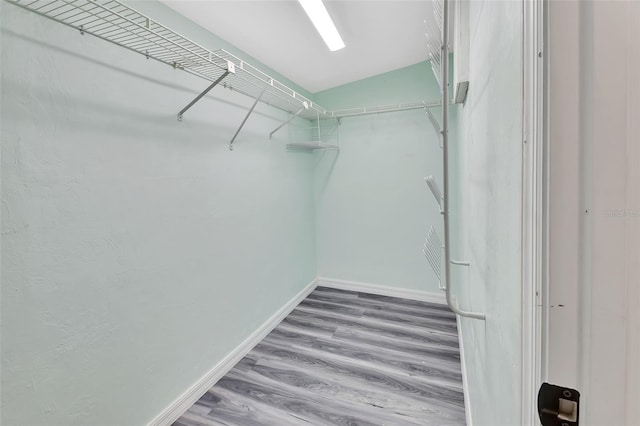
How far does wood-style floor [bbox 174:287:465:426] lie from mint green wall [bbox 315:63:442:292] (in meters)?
0.62

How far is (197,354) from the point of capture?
5.49ft

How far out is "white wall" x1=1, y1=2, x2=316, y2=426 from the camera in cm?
95

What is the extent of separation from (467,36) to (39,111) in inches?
77.1

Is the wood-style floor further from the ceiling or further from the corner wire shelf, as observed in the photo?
the ceiling

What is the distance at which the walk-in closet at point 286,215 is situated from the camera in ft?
1.20

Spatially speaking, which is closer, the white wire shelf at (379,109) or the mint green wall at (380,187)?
the white wire shelf at (379,109)

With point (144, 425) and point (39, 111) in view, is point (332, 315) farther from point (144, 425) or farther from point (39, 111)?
point (39, 111)

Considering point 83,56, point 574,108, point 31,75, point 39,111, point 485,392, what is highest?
point 83,56

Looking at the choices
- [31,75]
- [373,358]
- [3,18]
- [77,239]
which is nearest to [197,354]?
[77,239]

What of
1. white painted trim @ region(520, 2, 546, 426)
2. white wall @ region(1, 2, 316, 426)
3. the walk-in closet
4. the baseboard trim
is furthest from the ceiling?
the baseboard trim

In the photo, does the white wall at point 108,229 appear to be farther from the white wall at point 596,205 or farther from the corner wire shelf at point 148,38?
the white wall at point 596,205

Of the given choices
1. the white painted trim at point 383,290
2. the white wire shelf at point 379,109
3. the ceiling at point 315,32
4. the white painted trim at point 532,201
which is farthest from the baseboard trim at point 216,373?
the ceiling at point 315,32

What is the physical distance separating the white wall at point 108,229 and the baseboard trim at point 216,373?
2.0 inches

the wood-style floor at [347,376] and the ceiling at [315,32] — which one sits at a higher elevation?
the ceiling at [315,32]
